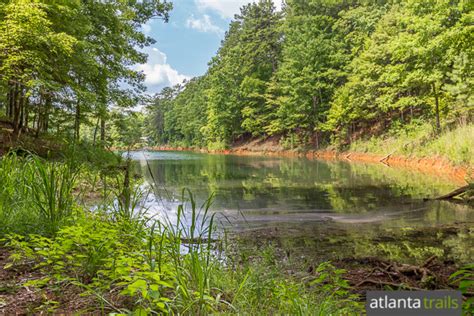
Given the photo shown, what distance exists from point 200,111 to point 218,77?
14.9 meters

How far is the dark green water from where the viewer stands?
5.31 meters

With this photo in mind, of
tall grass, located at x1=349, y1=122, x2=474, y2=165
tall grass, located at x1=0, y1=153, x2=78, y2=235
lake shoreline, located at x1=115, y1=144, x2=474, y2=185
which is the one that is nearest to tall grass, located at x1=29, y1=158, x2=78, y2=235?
tall grass, located at x1=0, y1=153, x2=78, y2=235

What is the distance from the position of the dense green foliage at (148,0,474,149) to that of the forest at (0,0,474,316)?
0.18 m

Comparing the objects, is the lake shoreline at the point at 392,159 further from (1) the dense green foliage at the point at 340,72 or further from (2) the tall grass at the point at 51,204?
(1) the dense green foliage at the point at 340,72

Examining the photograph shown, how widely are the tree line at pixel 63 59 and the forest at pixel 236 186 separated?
0.23 ft

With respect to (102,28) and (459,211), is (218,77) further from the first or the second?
(459,211)

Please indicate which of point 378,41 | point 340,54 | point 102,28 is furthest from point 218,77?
point 102,28

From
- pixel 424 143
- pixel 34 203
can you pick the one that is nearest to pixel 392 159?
pixel 424 143

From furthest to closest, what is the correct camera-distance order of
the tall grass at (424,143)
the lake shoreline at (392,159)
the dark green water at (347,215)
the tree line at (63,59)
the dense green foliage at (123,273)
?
the tall grass at (424,143) < the lake shoreline at (392,159) < the tree line at (63,59) < the dark green water at (347,215) < the dense green foliage at (123,273)

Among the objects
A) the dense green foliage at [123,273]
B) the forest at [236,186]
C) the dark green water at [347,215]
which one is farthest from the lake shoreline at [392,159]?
the dense green foliage at [123,273]

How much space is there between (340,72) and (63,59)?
989 inches

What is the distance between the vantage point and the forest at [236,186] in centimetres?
243

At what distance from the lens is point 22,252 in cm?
266

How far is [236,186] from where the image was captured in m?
13.1
